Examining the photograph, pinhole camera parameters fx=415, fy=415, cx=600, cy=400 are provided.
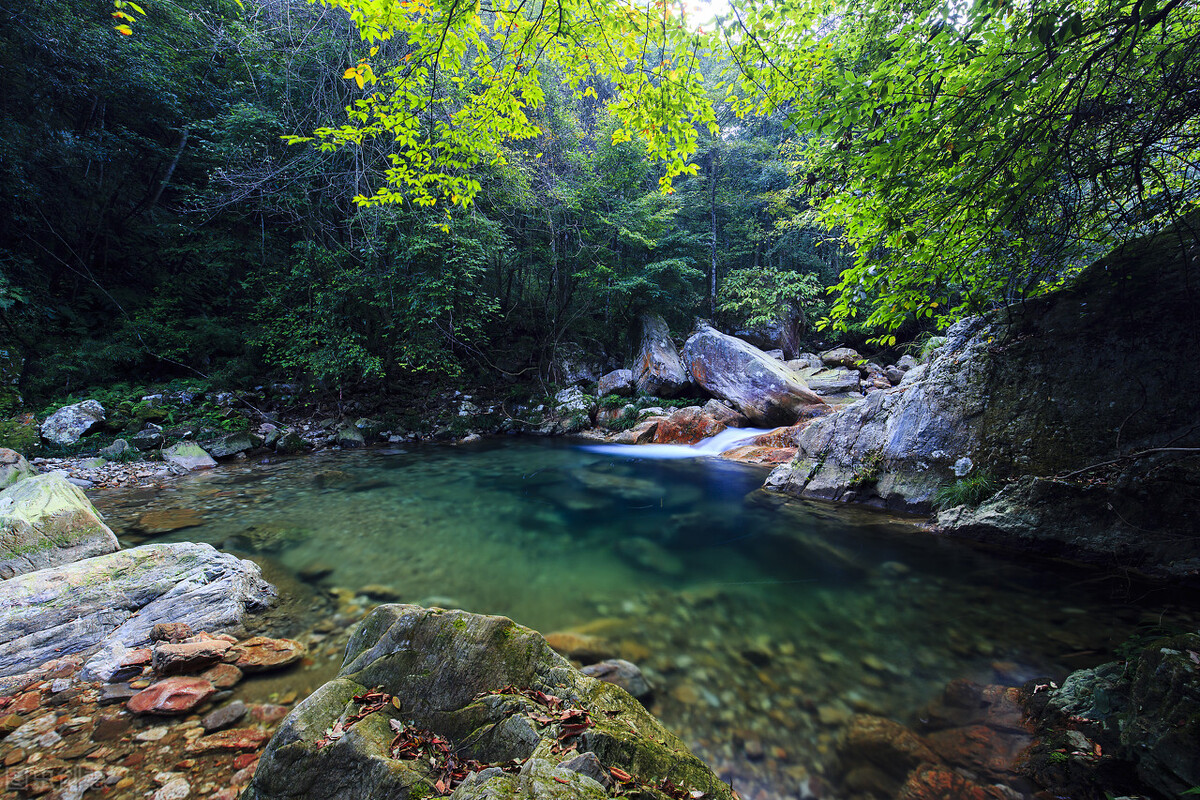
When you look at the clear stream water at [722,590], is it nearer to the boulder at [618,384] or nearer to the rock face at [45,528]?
the rock face at [45,528]

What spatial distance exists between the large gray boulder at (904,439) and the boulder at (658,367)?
7.65 m

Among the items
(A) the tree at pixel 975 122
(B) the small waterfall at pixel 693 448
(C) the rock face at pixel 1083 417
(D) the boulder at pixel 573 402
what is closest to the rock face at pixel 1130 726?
(C) the rock face at pixel 1083 417

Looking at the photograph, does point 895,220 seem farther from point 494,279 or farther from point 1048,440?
point 494,279

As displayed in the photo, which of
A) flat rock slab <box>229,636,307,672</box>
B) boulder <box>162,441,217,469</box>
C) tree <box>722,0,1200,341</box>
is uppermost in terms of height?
tree <box>722,0,1200,341</box>

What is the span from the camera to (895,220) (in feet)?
11.0

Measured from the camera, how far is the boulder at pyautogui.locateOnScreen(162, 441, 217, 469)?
8773 mm

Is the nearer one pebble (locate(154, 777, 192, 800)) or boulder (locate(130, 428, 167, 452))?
pebble (locate(154, 777, 192, 800))

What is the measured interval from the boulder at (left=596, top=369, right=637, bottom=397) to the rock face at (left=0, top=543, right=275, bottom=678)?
12.3 meters

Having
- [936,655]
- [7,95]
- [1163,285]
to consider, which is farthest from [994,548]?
[7,95]

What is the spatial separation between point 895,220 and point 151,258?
61.8 feet

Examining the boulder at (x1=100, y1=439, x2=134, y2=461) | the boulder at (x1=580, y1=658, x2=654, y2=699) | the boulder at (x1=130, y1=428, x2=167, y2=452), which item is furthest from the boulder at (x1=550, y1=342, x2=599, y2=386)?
the boulder at (x1=580, y1=658, x2=654, y2=699)

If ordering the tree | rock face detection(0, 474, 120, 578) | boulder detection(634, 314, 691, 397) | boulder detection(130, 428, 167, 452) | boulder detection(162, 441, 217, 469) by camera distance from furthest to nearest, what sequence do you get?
boulder detection(634, 314, 691, 397) < boulder detection(130, 428, 167, 452) < boulder detection(162, 441, 217, 469) < rock face detection(0, 474, 120, 578) < the tree

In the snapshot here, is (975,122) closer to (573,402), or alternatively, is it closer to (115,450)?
(573,402)

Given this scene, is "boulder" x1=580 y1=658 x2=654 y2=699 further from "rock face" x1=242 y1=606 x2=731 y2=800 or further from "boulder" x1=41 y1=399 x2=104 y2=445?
"boulder" x1=41 y1=399 x2=104 y2=445
